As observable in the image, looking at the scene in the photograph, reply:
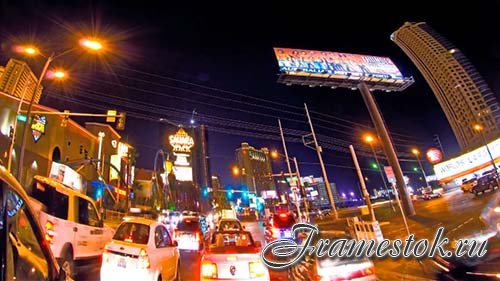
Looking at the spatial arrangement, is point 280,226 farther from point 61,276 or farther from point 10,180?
point 10,180

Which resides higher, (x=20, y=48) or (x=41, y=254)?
(x=20, y=48)

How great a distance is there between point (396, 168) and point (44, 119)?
117 ft

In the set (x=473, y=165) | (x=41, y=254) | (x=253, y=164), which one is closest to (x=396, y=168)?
(x=41, y=254)

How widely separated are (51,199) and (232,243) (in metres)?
5.60

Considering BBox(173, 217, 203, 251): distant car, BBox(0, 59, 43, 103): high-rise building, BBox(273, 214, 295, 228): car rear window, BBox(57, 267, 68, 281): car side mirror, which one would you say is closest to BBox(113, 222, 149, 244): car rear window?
BBox(57, 267, 68, 281): car side mirror

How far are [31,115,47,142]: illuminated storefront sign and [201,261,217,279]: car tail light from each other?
2956 cm

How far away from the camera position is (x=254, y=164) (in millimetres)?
110438

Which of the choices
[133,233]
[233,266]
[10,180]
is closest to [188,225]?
[133,233]

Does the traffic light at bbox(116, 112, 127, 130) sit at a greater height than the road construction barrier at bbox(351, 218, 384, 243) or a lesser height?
greater

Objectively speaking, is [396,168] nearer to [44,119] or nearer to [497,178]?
[497,178]

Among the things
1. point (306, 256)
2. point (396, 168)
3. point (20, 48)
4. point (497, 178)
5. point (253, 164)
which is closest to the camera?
point (306, 256)

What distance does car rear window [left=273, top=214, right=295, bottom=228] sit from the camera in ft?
56.6

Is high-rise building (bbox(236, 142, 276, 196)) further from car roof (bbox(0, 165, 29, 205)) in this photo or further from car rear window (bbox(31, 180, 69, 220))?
car roof (bbox(0, 165, 29, 205))

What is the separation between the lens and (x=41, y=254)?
275cm
